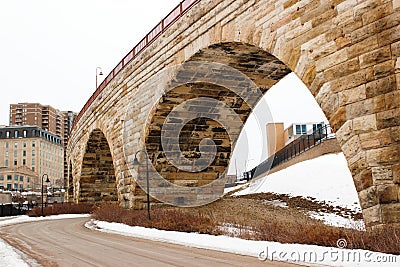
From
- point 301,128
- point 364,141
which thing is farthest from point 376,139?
point 301,128

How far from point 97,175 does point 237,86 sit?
19219 mm

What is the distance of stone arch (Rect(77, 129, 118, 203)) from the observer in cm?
3216

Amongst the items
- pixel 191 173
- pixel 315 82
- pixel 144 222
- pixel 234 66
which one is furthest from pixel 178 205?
pixel 315 82

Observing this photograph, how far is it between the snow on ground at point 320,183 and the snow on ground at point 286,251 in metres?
10.5

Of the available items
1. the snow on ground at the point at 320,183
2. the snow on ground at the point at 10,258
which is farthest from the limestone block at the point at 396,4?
the snow on ground at the point at 320,183

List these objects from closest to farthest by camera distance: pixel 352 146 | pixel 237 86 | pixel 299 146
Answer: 1. pixel 352 146
2. pixel 237 86
3. pixel 299 146

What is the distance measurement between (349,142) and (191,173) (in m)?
13.1

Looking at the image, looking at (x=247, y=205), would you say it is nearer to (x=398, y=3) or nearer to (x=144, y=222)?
(x=144, y=222)

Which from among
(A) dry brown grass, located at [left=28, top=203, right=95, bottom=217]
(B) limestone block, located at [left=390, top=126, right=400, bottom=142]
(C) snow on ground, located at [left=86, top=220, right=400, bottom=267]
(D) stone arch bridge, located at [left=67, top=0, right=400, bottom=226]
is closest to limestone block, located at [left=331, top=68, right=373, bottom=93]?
(D) stone arch bridge, located at [left=67, top=0, right=400, bottom=226]

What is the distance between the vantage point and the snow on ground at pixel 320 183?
75.7ft

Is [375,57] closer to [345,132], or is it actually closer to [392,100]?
[392,100]

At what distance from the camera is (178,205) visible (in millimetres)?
20797

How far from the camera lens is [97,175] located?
1347 inches

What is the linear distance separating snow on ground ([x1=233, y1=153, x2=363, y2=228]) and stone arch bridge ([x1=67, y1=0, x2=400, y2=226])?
627 cm
